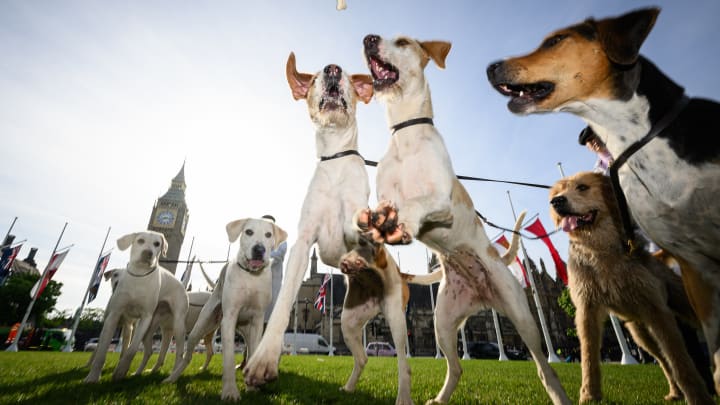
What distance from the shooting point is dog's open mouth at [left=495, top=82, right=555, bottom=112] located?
288 centimetres

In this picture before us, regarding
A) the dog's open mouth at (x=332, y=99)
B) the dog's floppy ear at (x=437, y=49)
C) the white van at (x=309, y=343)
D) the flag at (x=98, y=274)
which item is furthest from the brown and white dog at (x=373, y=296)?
the white van at (x=309, y=343)

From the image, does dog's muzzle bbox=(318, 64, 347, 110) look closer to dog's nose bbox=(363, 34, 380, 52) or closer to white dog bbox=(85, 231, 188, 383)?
dog's nose bbox=(363, 34, 380, 52)

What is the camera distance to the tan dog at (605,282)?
346cm

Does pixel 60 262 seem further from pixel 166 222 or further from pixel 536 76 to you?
pixel 166 222

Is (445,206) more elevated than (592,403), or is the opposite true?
(445,206)

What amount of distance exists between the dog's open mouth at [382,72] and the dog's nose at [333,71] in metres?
0.48

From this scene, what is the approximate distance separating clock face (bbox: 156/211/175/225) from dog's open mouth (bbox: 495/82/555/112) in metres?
84.9

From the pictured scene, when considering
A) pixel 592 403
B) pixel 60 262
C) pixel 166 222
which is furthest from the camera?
pixel 166 222

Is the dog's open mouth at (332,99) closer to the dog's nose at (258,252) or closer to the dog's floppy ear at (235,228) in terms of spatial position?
the dog's nose at (258,252)

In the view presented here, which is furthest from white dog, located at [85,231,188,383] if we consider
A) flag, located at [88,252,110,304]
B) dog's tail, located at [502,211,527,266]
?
flag, located at [88,252,110,304]

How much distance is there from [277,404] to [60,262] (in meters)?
23.8

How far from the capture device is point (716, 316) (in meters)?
2.39

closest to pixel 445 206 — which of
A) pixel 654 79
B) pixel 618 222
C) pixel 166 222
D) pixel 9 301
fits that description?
pixel 654 79

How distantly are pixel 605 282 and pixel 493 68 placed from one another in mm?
3006
